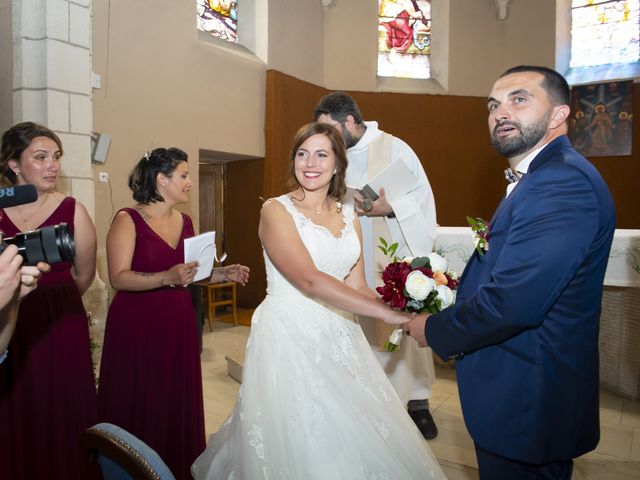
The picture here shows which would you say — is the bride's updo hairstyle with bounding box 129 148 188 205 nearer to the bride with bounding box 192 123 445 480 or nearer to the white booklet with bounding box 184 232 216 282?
the white booklet with bounding box 184 232 216 282

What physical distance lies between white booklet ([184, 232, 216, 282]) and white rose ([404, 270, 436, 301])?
4.18 feet

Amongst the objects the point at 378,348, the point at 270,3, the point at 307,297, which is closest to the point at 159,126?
the point at 270,3

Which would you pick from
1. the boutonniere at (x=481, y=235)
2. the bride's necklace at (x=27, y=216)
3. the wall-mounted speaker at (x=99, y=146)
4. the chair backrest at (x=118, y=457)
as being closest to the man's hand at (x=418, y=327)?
the boutonniere at (x=481, y=235)

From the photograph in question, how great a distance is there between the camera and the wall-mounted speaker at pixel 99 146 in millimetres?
5758

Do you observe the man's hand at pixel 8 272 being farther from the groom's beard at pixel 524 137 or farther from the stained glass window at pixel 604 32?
the stained glass window at pixel 604 32

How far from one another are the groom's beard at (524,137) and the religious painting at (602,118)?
25.6 feet

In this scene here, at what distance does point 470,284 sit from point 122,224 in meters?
1.83

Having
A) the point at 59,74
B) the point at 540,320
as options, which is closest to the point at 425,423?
the point at 540,320

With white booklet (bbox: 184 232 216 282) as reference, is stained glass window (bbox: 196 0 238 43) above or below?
above

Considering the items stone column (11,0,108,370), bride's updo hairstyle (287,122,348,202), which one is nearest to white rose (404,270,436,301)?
bride's updo hairstyle (287,122,348,202)

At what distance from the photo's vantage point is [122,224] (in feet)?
9.12

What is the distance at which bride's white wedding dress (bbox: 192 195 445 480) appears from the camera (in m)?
1.90

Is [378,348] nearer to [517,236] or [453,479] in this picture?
[453,479]

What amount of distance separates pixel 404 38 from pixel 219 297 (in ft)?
18.2
